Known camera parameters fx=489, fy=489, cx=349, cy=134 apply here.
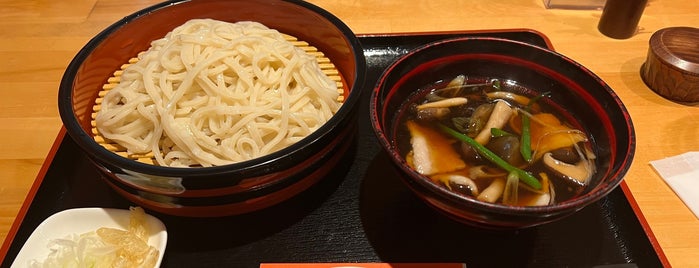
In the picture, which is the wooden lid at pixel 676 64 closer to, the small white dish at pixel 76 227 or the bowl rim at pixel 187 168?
the bowl rim at pixel 187 168

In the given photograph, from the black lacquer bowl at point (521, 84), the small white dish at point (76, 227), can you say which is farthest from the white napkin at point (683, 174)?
the small white dish at point (76, 227)

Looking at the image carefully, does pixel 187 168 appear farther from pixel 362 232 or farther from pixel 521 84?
pixel 521 84

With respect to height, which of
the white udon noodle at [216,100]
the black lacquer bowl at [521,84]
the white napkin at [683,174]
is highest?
the black lacquer bowl at [521,84]

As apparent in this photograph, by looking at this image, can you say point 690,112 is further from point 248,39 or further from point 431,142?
point 248,39

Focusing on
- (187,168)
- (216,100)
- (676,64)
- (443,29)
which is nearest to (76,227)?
(187,168)

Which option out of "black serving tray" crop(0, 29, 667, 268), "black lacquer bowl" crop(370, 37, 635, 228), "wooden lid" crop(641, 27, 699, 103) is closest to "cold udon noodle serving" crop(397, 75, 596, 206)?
"black lacquer bowl" crop(370, 37, 635, 228)

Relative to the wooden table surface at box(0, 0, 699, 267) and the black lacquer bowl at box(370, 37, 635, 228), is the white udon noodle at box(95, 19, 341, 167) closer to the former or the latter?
the black lacquer bowl at box(370, 37, 635, 228)

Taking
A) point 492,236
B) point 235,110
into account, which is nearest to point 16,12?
point 235,110
